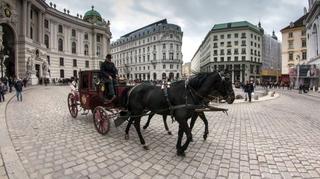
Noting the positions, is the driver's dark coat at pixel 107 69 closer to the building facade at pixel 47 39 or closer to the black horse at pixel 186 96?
the black horse at pixel 186 96

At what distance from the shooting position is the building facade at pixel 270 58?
276ft

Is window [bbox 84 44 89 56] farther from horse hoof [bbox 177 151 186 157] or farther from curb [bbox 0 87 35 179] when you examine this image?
horse hoof [bbox 177 151 186 157]

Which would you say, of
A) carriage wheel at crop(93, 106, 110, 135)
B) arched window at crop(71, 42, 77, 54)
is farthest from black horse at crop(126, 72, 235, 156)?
arched window at crop(71, 42, 77, 54)

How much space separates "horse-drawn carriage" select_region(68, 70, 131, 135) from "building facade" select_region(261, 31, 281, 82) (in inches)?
3224

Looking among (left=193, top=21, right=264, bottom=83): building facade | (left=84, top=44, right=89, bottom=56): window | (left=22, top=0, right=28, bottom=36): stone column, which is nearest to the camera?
(left=22, top=0, right=28, bottom=36): stone column

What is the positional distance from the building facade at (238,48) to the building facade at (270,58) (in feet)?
13.1

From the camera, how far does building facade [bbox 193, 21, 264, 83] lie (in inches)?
3260

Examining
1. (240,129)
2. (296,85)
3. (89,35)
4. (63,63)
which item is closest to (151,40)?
(89,35)

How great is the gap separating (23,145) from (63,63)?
2274 inches

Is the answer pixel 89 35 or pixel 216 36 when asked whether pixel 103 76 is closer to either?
pixel 89 35

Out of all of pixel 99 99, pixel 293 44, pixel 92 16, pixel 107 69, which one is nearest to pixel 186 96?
pixel 107 69

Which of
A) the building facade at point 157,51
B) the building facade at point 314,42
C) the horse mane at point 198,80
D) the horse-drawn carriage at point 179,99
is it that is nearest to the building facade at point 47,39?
the building facade at point 157,51

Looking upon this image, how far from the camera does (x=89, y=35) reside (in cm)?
6762

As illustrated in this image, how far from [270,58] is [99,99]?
10289cm
